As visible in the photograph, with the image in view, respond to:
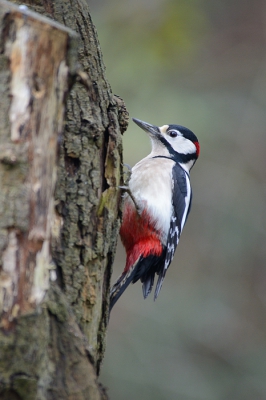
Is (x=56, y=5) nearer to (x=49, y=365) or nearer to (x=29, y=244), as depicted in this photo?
(x=29, y=244)

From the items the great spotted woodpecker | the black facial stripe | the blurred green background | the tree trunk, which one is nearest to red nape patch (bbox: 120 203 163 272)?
the great spotted woodpecker

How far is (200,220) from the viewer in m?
7.70

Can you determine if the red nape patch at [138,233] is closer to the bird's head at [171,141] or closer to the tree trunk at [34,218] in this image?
the bird's head at [171,141]

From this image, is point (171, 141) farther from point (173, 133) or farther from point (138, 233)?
point (138, 233)

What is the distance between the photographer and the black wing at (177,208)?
3967 mm

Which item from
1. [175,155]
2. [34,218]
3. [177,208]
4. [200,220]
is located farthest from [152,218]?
[200,220]

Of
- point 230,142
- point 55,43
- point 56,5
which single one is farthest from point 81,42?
point 230,142

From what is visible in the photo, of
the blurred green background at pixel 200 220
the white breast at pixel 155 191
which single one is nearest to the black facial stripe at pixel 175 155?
the white breast at pixel 155 191

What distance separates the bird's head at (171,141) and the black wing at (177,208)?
0.27m

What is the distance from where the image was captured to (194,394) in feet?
22.2

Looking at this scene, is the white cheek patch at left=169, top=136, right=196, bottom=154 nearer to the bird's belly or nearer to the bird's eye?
the bird's eye

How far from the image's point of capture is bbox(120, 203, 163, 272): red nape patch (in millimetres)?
3879

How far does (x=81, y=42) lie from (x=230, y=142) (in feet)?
16.7

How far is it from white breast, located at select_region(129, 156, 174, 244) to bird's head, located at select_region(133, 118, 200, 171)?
1.32ft
